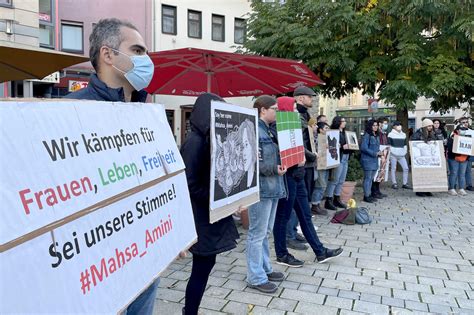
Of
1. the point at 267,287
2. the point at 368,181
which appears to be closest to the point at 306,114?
the point at 267,287

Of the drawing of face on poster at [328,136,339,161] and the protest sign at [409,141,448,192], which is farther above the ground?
the drawing of face on poster at [328,136,339,161]

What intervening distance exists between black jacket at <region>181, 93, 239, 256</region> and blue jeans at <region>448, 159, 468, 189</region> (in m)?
9.82

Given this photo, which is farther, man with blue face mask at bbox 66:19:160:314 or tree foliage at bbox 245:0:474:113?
tree foliage at bbox 245:0:474:113

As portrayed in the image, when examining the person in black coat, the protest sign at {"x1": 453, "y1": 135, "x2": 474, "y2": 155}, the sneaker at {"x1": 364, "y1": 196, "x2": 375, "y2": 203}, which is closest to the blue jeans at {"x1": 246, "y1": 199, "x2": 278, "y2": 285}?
the person in black coat

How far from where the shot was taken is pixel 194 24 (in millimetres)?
25109

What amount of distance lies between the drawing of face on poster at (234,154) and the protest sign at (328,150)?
14.2 ft

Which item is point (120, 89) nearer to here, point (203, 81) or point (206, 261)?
point (206, 261)

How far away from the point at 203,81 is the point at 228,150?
480cm

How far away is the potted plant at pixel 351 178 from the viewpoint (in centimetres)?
899

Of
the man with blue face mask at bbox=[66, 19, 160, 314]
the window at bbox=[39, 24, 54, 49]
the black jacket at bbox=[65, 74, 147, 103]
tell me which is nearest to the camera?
the black jacket at bbox=[65, 74, 147, 103]

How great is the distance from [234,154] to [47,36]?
1723cm

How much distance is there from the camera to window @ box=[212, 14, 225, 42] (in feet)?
84.6

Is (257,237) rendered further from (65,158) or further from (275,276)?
(65,158)

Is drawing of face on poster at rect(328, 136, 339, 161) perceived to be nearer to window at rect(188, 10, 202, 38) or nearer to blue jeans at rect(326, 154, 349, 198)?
blue jeans at rect(326, 154, 349, 198)
